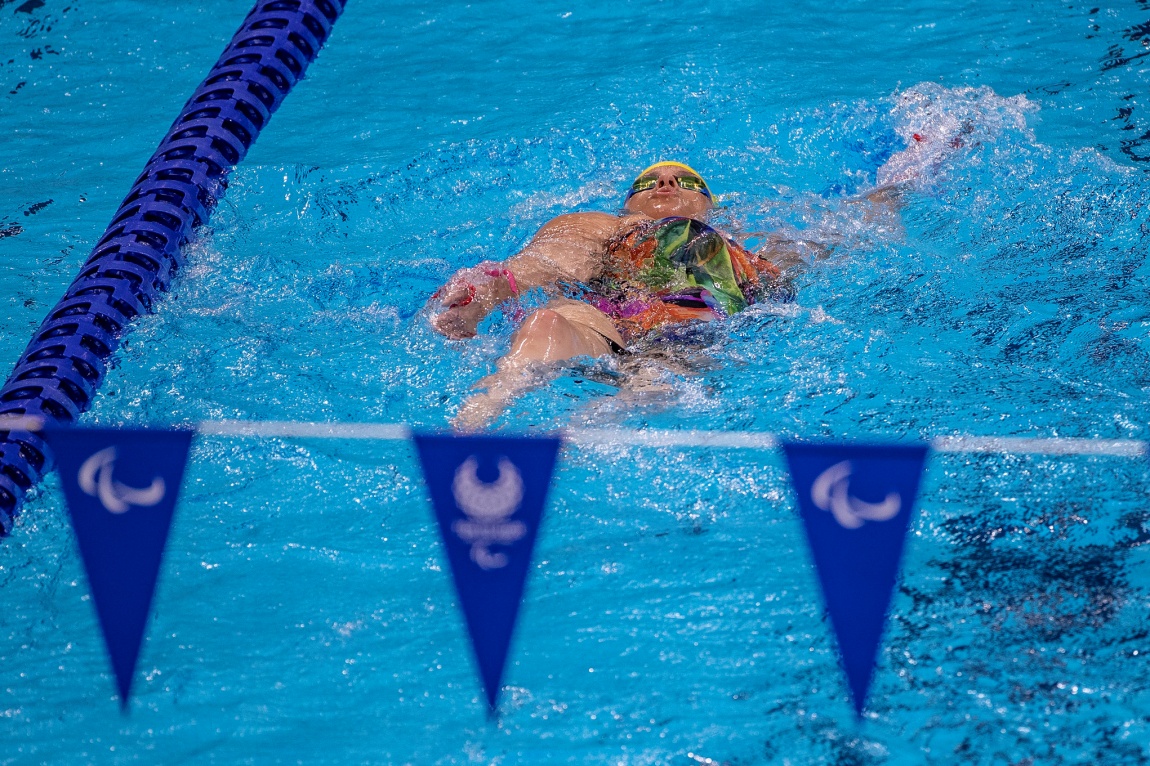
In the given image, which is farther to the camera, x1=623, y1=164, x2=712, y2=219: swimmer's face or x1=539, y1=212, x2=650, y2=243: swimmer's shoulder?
x1=623, y1=164, x2=712, y2=219: swimmer's face

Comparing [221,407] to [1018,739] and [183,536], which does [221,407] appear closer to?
[183,536]

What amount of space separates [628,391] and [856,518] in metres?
1.11

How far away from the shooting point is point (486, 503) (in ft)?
9.32

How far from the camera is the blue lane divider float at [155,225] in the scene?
3.78m

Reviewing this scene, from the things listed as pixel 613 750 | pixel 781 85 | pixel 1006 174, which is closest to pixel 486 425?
pixel 613 750

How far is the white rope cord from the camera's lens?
2887 mm

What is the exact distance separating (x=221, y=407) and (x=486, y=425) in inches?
42.1

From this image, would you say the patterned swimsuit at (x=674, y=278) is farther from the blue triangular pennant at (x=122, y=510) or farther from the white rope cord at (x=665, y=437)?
the blue triangular pennant at (x=122, y=510)

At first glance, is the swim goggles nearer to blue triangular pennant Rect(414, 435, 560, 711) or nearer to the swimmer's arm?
the swimmer's arm

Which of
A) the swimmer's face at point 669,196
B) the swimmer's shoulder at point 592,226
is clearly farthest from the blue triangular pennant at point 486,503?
the swimmer's face at point 669,196

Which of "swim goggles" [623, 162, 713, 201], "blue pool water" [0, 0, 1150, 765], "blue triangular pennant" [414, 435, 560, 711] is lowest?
"blue pool water" [0, 0, 1150, 765]

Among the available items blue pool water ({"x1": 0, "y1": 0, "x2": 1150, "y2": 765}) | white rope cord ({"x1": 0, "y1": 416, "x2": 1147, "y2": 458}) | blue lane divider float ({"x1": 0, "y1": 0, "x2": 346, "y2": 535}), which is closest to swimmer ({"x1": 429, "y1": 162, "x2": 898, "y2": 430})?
blue pool water ({"x1": 0, "y1": 0, "x2": 1150, "y2": 765})

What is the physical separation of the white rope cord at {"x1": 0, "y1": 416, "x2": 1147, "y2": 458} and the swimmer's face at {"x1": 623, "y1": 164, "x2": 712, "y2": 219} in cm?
194

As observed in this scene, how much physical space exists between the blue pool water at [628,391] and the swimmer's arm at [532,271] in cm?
12
